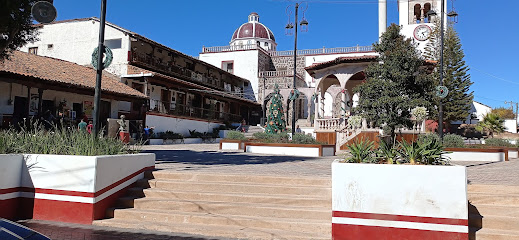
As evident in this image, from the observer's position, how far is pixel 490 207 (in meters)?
5.20

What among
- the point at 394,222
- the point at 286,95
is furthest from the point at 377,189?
the point at 286,95

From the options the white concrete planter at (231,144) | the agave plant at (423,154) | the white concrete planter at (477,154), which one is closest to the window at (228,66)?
the white concrete planter at (231,144)

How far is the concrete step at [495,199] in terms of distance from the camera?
209 inches

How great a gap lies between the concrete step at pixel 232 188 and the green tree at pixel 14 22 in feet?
14.6

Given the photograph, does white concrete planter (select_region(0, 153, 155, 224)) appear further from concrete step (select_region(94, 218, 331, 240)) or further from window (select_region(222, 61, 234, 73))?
window (select_region(222, 61, 234, 73))

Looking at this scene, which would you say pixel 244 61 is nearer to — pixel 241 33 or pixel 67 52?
pixel 241 33

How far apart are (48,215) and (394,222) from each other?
206 inches

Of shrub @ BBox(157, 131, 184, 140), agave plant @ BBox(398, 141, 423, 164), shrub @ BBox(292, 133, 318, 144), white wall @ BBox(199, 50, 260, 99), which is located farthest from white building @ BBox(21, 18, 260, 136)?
agave plant @ BBox(398, 141, 423, 164)

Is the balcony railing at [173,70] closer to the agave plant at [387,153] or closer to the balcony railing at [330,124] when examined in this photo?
the balcony railing at [330,124]

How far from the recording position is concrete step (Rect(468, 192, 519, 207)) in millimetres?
5312

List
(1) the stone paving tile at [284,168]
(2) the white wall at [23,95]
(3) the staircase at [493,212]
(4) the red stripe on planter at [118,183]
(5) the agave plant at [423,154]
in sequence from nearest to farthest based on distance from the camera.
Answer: (3) the staircase at [493,212], (5) the agave plant at [423,154], (4) the red stripe on planter at [118,183], (1) the stone paving tile at [284,168], (2) the white wall at [23,95]

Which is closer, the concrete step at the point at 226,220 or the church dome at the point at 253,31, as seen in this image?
the concrete step at the point at 226,220

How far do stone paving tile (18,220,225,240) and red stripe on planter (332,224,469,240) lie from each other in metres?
1.91

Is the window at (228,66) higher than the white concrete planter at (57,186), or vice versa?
the window at (228,66)
